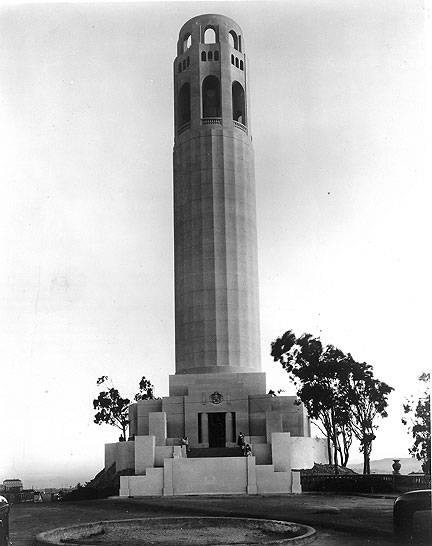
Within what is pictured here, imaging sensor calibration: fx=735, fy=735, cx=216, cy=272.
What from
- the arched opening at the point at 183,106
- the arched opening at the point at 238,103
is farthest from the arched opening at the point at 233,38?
the arched opening at the point at 183,106

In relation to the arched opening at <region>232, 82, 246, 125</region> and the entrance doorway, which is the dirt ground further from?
the arched opening at <region>232, 82, 246, 125</region>

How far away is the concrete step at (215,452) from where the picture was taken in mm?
37000

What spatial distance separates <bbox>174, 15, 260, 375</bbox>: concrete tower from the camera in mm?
42844

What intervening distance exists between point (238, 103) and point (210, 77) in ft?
8.15

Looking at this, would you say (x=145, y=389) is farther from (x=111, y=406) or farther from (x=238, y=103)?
(x=238, y=103)

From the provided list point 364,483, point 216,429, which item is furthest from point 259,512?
point 216,429

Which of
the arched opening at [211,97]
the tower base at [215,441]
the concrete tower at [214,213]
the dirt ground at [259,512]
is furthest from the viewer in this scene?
the arched opening at [211,97]

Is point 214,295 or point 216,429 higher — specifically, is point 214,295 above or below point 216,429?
above

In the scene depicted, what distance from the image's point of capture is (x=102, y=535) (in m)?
19.8

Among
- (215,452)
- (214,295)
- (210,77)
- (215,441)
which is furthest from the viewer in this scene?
(210,77)

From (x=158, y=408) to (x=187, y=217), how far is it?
1140 centimetres

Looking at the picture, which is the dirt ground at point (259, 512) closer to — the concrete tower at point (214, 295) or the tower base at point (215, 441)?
the tower base at point (215, 441)

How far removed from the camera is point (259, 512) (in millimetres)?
24109

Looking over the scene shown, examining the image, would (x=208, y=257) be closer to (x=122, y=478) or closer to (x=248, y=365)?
(x=248, y=365)
